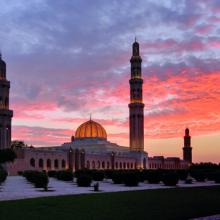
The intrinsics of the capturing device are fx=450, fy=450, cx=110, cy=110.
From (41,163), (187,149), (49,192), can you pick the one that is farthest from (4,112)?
(187,149)

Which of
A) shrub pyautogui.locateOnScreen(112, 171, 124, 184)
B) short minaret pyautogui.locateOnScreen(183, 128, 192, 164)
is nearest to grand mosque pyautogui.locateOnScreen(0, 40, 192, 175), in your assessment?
short minaret pyautogui.locateOnScreen(183, 128, 192, 164)

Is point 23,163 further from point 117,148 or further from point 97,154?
point 117,148

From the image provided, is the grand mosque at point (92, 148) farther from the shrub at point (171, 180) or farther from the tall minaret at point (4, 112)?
the shrub at point (171, 180)

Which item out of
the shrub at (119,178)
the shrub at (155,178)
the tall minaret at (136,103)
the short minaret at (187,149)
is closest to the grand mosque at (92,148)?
the tall minaret at (136,103)

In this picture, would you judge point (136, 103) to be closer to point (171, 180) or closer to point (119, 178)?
point (119, 178)

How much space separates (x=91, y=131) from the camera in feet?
333

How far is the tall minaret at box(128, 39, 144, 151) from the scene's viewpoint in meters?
95.5

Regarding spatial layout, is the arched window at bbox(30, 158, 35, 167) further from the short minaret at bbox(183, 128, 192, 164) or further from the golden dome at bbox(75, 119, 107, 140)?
the short minaret at bbox(183, 128, 192, 164)

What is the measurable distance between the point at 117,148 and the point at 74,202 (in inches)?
3229

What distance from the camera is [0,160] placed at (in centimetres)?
6038

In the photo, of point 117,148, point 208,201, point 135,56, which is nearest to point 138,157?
point 117,148

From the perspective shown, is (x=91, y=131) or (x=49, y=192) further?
(x=91, y=131)

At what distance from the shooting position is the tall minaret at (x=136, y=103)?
9550 centimetres

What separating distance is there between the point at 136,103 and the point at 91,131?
13204mm
